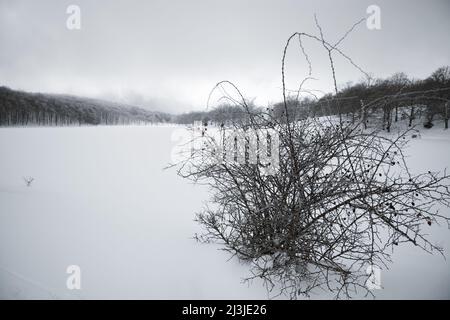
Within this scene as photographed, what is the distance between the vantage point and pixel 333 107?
2.46 meters

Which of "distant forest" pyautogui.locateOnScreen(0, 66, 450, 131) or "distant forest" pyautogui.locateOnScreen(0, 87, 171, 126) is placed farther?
"distant forest" pyautogui.locateOnScreen(0, 87, 171, 126)

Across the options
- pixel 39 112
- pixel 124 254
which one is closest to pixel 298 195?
pixel 124 254

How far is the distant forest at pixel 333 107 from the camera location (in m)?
2.20

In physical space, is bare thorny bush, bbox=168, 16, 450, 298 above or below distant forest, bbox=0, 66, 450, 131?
below

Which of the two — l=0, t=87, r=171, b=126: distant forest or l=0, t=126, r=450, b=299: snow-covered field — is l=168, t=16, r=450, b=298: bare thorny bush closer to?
l=0, t=126, r=450, b=299: snow-covered field

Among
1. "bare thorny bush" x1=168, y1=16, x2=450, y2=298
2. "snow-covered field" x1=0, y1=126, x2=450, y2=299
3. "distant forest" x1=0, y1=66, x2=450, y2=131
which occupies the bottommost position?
"snow-covered field" x1=0, y1=126, x2=450, y2=299

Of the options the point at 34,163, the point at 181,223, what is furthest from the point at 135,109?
the point at 181,223

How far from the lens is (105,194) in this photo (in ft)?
21.1

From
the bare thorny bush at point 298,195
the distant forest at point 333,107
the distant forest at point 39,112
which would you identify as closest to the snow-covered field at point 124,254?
the bare thorny bush at point 298,195

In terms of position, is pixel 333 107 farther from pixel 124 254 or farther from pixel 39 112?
pixel 39 112

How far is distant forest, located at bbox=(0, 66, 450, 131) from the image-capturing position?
2.20m

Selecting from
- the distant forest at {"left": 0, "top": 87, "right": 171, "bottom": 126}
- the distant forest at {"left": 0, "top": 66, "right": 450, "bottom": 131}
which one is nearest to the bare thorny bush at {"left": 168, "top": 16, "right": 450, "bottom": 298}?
the distant forest at {"left": 0, "top": 66, "right": 450, "bottom": 131}
